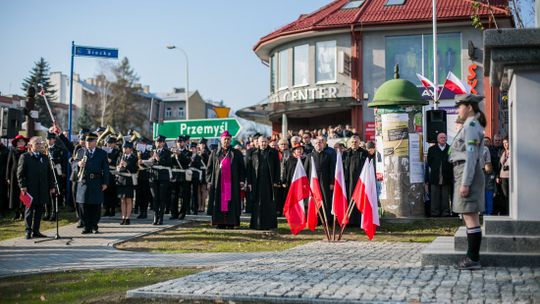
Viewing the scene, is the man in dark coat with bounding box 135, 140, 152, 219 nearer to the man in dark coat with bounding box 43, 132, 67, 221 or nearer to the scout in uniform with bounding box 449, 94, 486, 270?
the man in dark coat with bounding box 43, 132, 67, 221

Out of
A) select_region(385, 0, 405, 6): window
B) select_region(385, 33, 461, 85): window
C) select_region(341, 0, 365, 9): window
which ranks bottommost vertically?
select_region(385, 33, 461, 85): window

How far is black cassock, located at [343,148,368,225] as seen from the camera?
54.2ft

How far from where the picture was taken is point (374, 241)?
13.7m

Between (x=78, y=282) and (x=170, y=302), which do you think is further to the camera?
(x=78, y=282)

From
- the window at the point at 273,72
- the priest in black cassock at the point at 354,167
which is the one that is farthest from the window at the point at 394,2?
the priest in black cassock at the point at 354,167

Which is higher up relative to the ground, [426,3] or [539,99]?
[426,3]

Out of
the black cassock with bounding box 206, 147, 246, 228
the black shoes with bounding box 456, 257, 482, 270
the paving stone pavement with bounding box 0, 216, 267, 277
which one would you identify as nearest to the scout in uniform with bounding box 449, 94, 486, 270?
the black shoes with bounding box 456, 257, 482, 270

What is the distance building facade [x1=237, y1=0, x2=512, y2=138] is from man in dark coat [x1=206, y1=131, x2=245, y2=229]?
17.2 m

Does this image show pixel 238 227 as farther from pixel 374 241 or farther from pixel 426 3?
pixel 426 3

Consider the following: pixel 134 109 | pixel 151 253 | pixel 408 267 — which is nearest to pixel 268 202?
pixel 151 253

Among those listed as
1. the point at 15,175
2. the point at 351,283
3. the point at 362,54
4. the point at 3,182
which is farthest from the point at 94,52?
the point at 362,54

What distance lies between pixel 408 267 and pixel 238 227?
8.19 m

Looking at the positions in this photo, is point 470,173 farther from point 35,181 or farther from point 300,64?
point 300,64

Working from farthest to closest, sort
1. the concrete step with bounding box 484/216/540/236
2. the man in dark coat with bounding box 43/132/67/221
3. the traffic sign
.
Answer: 1. the traffic sign
2. the man in dark coat with bounding box 43/132/67/221
3. the concrete step with bounding box 484/216/540/236
